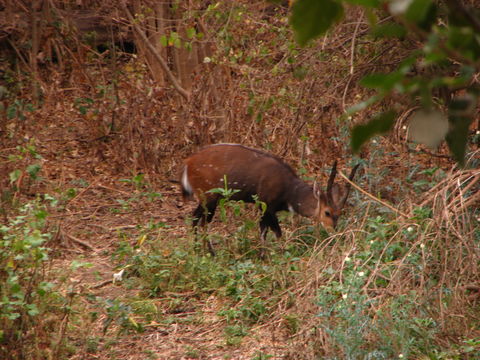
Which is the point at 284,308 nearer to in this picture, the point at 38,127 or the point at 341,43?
the point at 341,43

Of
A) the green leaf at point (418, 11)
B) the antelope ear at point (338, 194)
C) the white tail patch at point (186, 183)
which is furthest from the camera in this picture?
the white tail patch at point (186, 183)

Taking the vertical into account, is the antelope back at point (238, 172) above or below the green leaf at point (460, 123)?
below

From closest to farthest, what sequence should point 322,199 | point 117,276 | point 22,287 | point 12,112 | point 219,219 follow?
1. point 22,287
2. point 117,276
3. point 322,199
4. point 219,219
5. point 12,112

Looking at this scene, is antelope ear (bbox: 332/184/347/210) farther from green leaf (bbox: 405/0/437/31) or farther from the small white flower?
green leaf (bbox: 405/0/437/31)

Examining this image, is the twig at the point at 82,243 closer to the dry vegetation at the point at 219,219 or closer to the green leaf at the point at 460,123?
the dry vegetation at the point at 219,219

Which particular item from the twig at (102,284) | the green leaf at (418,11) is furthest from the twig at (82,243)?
the green leaf at (418,11)

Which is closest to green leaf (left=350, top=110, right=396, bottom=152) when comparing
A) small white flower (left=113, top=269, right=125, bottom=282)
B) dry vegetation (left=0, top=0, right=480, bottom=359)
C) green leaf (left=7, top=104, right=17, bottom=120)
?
dry vegetation (left=0, top=0, right=480, bottom=359)

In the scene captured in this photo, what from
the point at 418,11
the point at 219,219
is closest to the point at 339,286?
the point at 219,219

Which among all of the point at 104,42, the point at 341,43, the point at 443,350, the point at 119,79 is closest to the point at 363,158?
the point at 341,43

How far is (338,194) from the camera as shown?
7.55m

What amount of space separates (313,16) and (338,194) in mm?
6478

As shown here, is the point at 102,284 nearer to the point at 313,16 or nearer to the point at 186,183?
the point at 186,183

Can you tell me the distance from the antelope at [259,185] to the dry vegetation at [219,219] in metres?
0.22

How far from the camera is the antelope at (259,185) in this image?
748cm
